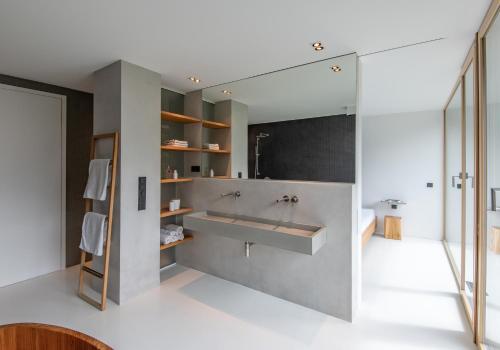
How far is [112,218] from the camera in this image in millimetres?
2557

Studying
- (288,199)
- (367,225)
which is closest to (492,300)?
(288,199)

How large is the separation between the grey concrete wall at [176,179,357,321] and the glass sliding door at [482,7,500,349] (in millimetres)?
902

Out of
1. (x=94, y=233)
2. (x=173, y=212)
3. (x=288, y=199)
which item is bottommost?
(x=94, y=233)

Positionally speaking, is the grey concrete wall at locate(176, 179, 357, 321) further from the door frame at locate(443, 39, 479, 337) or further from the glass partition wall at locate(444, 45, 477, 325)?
the glass partition wall at locate(444, 45, 477, 325)

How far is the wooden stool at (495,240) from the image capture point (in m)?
1.61

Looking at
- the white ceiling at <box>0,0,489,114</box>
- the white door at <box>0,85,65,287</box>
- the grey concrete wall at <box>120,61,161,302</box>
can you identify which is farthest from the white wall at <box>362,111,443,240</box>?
the white door at <box>0,85,65,287</box>

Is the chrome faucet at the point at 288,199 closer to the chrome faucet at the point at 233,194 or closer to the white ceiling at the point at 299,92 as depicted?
the chrome faucet at the point at 233,194

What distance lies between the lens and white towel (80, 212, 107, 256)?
8.13 ft

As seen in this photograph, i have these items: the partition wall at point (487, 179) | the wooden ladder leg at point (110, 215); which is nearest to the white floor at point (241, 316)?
the wooden ladder leg at point (110, 215)

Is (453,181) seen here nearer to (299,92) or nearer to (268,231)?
(299,92)

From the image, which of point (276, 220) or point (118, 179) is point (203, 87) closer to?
point (118, 179)

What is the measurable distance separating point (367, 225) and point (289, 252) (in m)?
2.04

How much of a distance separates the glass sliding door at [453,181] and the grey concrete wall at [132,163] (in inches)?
143

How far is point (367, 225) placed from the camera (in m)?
4.02
